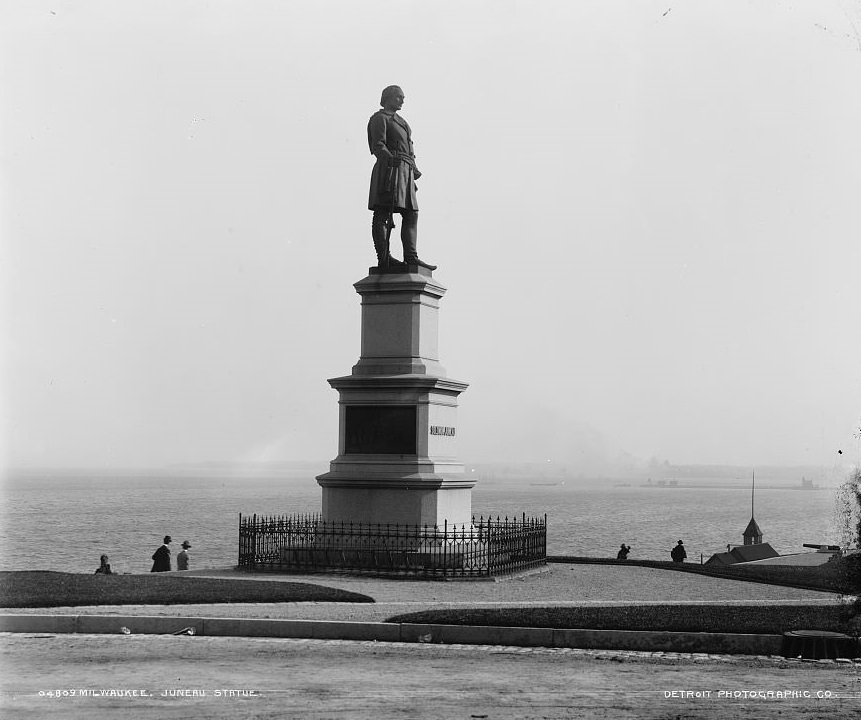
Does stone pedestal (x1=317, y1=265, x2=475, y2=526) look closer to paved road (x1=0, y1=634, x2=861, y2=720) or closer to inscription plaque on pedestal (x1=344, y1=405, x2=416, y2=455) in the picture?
inscription plaque on pedestal (x1=344, y1=405, x2=416, y2=455)

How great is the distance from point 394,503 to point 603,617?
361 inches

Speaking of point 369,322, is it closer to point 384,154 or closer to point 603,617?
point 384,154

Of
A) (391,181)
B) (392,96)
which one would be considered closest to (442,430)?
(391,181)

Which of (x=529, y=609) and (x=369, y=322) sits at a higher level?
(x=369, y=322)

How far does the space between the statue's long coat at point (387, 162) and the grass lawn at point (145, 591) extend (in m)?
9.44

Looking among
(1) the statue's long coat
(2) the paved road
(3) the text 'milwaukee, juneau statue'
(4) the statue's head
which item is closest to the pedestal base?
(3) the text 'milwaukee, juneau statue'

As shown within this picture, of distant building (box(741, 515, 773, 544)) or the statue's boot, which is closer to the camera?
the statue's boot

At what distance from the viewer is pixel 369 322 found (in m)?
25.6

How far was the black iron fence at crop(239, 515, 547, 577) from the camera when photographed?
23.4 metres

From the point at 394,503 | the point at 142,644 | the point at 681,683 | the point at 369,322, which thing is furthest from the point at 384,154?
the point at 681,683

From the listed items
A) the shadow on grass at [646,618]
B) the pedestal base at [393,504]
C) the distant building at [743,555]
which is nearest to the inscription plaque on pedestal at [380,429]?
the pedestal base at [393,504]

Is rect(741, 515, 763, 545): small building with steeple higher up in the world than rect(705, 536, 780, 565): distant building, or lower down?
higher up

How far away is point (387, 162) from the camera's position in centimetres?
2623

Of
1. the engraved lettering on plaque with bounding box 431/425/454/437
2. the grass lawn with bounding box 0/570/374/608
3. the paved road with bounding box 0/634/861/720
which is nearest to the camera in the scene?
the paved road with bounding box 0/634/861/720
